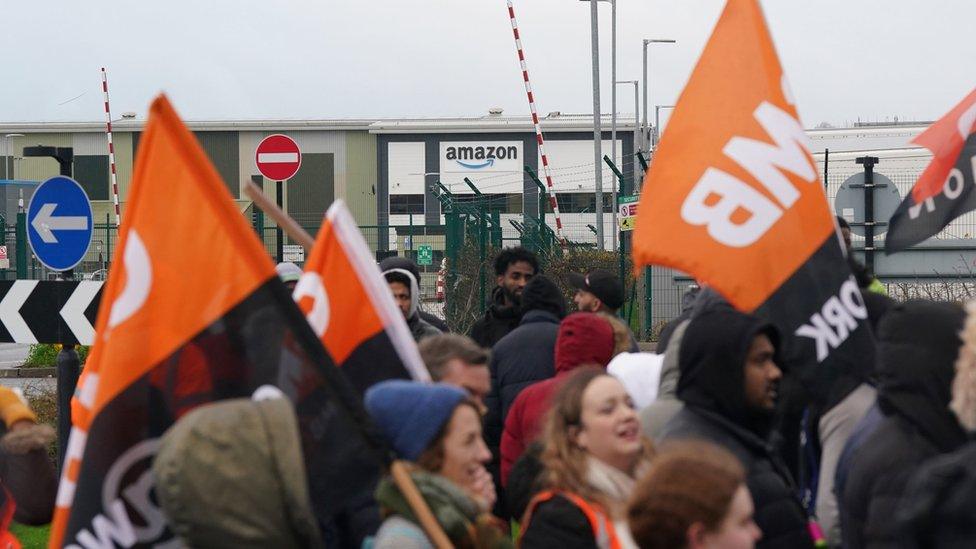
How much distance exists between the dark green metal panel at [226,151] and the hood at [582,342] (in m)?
50.8

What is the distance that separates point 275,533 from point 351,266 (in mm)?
1539

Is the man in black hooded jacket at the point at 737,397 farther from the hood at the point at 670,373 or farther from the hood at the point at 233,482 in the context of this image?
the hood at the point at 233,482

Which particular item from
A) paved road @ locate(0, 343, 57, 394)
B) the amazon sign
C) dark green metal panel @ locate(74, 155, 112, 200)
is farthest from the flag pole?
the amazon sign

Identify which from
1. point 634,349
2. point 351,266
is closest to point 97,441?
point 351,266

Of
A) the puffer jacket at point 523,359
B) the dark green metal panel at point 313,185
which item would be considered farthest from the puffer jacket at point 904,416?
the dark green metal panel at point 313,185

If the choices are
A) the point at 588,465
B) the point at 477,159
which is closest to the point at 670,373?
the point at 588,465

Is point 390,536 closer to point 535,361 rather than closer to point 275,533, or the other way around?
point 275,533

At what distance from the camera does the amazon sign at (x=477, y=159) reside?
5912 centimetres

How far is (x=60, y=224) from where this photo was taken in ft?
33.9

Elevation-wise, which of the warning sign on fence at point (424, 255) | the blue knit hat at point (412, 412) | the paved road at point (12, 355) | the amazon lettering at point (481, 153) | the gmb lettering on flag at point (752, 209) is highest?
the amazon lettering at point (481, 153)

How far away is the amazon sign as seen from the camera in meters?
59.1

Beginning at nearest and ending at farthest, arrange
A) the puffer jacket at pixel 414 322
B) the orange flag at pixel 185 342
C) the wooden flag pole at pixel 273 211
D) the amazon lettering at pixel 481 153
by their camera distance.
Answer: the orange flag at pixel 185 342 → the wooden flag pole at pixel 273 211 → the puffer jacket at pixel 414 322 → the amazon lettering at pixel 481 153

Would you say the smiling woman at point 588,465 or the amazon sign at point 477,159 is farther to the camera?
the amazon sign at point 477,159

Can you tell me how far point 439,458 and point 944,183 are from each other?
3843 millimetres
